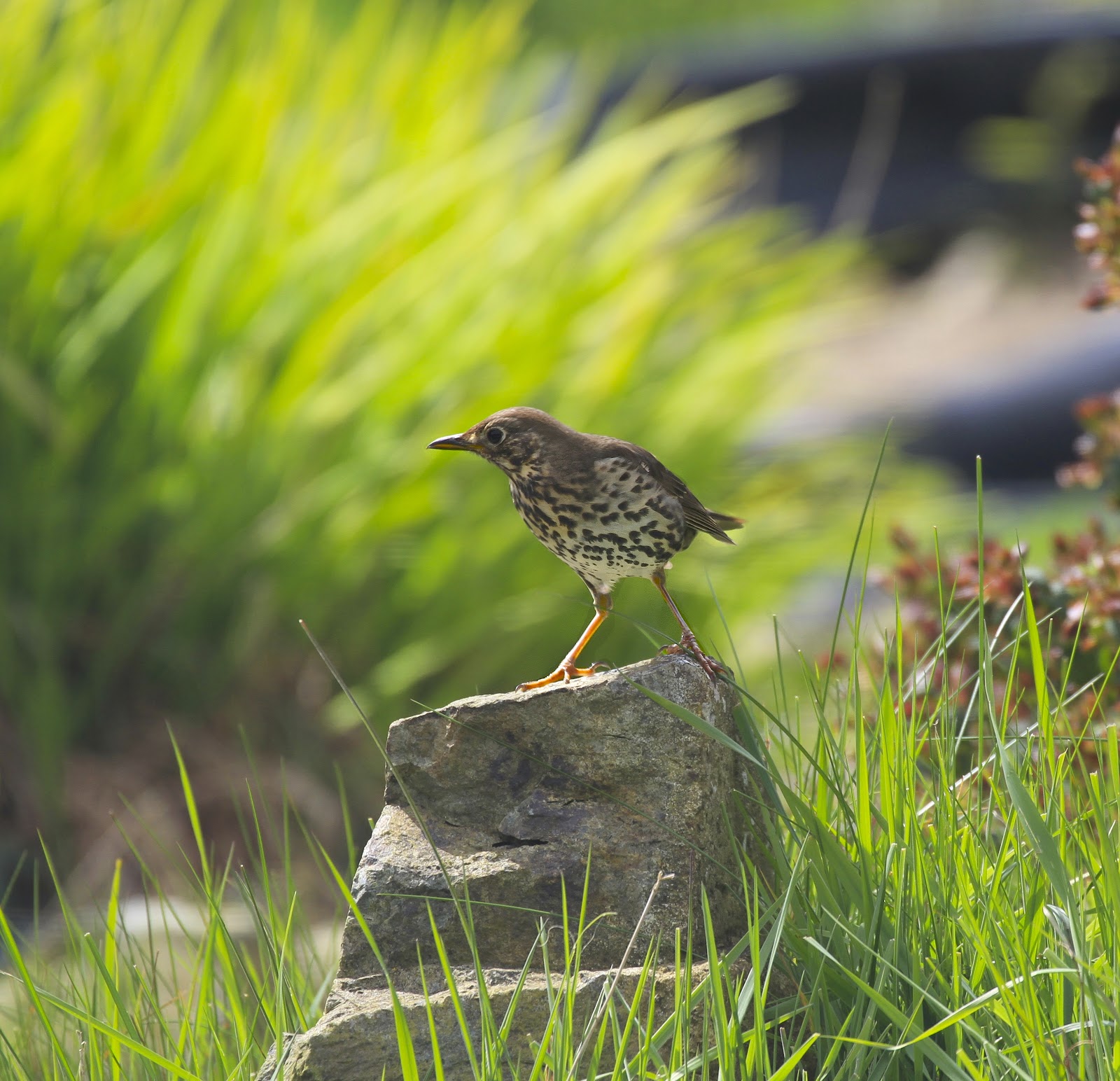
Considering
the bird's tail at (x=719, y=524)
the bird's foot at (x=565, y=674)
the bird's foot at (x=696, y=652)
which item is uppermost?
the bird's tail at (x=719, y=524)

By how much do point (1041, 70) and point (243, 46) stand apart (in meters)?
7.79

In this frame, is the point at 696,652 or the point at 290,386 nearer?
the point at 696,652

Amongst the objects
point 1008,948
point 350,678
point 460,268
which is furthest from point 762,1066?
point 460,268

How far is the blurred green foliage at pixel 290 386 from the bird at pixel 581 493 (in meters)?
1.85

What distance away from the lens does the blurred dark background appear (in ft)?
15.5

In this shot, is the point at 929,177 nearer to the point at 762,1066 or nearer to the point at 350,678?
the point at 350,678

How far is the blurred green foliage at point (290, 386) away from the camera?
4734 millimetres

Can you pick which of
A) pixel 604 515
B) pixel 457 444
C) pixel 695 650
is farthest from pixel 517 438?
pixel 695 650

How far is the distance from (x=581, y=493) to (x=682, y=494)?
0.28 meters

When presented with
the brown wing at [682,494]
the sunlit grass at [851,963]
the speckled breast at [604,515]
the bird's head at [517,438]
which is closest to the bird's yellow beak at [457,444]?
the bird's head at [517,438]

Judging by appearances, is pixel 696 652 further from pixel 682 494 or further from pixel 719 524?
pixel 719 524

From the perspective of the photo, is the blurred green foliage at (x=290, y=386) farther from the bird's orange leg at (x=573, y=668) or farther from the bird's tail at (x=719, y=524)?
the bird's orange leg at (x=573, y=668)

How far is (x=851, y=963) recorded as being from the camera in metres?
2.09

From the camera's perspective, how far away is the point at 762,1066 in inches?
73.7
